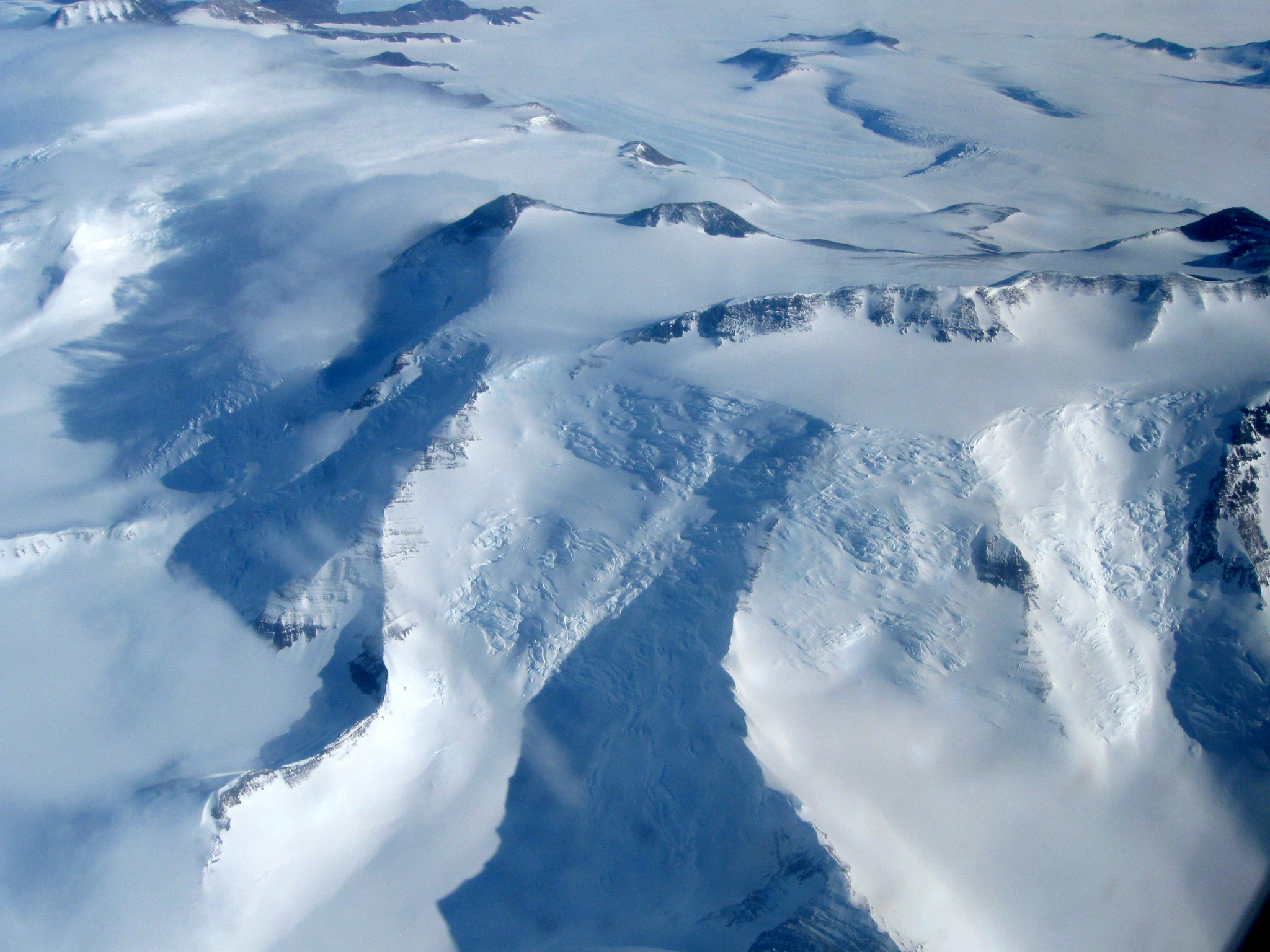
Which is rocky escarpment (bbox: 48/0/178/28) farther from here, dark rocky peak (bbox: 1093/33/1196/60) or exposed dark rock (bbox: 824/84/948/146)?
dark rocky peak (bbox: 1093/33/1196/60)

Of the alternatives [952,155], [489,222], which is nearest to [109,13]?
[489,222]

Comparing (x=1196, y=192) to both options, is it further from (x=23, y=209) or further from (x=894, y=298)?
Result: (x=23, y=209)

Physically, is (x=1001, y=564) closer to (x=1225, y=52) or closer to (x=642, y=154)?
(x=642, y=154)

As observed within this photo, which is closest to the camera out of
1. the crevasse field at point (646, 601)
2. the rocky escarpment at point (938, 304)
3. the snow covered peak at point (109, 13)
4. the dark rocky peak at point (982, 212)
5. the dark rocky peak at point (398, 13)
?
the crevasse field at point (646, 601)

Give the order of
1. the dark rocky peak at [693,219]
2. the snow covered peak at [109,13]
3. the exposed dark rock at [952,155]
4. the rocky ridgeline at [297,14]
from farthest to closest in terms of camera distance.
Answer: the rocky ridgeline at [297,14] → the snow covered peak at [109,13] → the exposed dark rock at [952,155] → the dark rocky peak at [693,219]

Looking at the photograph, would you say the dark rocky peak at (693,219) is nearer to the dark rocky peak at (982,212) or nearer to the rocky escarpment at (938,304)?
the rocky escarpment at (938,304)

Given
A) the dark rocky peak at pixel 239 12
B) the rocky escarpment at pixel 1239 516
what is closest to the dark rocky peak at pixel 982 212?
the rocky escarpment at pixel 1239 516
